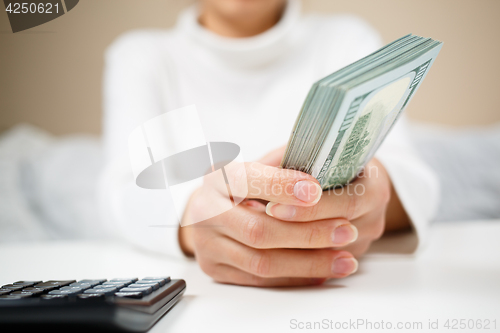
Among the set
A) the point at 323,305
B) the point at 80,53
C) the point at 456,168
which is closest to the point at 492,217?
the point at 456,168

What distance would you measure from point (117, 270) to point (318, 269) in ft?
0.70

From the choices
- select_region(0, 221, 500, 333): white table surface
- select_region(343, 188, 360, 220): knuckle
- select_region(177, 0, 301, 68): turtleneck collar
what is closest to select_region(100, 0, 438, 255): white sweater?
select_region(177, 0, 301, 68): turtleneck collar

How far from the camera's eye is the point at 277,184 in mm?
238

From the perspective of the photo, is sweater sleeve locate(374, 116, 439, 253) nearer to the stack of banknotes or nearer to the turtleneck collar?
the stack of banknotes

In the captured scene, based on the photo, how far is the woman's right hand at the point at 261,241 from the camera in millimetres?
257

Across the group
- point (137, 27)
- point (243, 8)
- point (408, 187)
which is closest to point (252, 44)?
point (243, 8)

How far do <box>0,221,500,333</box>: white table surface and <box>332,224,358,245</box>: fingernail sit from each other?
40 mm

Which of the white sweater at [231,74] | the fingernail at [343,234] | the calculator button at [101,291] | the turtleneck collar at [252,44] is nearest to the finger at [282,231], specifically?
the fingernail at [343,234]

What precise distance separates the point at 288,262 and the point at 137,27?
57cm

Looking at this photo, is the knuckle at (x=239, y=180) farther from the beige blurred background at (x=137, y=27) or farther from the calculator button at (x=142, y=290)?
the beige blurred background at (x=137, y=27)

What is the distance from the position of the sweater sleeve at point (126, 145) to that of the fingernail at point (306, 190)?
20 centimetres

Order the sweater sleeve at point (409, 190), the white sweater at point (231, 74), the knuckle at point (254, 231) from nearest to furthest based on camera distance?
1. the knuckle at point (254, 231)
2. the sweater sleeve at point (409, 190)
3. the white sweater at point (231, 74)

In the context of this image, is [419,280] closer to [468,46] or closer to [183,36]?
[183,36]

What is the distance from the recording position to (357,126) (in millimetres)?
236
